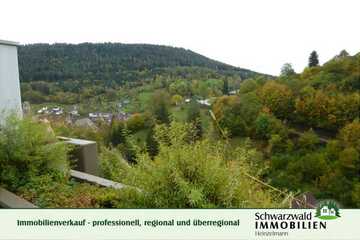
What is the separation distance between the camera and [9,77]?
3.11 meters

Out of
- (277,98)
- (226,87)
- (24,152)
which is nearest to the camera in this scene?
(24,152)

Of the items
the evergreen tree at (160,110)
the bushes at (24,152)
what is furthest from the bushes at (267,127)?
the bushes at (24,152)

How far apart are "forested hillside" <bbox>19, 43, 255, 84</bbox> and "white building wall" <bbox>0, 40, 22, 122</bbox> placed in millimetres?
190

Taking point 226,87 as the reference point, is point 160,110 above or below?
below

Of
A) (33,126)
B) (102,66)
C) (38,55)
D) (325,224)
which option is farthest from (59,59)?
(325,224)

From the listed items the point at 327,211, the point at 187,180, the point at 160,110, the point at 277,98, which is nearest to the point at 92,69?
the point at 160,110

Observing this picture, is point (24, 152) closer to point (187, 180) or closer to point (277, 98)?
point (187, 180)

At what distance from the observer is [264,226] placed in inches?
60.0

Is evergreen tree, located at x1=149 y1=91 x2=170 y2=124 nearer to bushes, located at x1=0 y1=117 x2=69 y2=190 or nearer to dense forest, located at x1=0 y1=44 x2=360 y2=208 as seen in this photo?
dense forest, located at x1=0 y1=44 x2=360 y2=208

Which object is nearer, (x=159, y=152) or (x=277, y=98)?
(x=159, y=152)

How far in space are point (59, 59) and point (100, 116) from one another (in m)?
4.60

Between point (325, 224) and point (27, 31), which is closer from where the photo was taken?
point (325, 224)

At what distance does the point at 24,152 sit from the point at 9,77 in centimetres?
130

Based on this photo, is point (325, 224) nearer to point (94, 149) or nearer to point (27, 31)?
point (94, 149)
